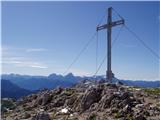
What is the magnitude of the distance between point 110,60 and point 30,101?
16.5 m

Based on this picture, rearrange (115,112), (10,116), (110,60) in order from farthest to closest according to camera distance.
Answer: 1. (110,60)
2. (10,116)
3. (115,112)

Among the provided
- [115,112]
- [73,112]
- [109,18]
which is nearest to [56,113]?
[73,112]

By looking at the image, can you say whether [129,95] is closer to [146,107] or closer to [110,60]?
[146,107]

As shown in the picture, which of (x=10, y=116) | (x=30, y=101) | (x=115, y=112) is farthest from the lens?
(x=30, y=101)

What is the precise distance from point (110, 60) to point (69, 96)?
28.9ft

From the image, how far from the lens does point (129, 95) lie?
45.1 meters

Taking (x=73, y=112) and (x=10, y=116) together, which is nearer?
(x=73, y=112)

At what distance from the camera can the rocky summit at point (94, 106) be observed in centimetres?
4043

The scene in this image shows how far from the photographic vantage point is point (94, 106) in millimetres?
45906

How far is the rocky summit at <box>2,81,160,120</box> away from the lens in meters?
40.4

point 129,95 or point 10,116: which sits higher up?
point 129,95

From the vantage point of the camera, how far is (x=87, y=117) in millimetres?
42094

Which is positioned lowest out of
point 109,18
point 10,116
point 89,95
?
point 10,116

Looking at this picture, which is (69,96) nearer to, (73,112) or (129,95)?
(73,112)
